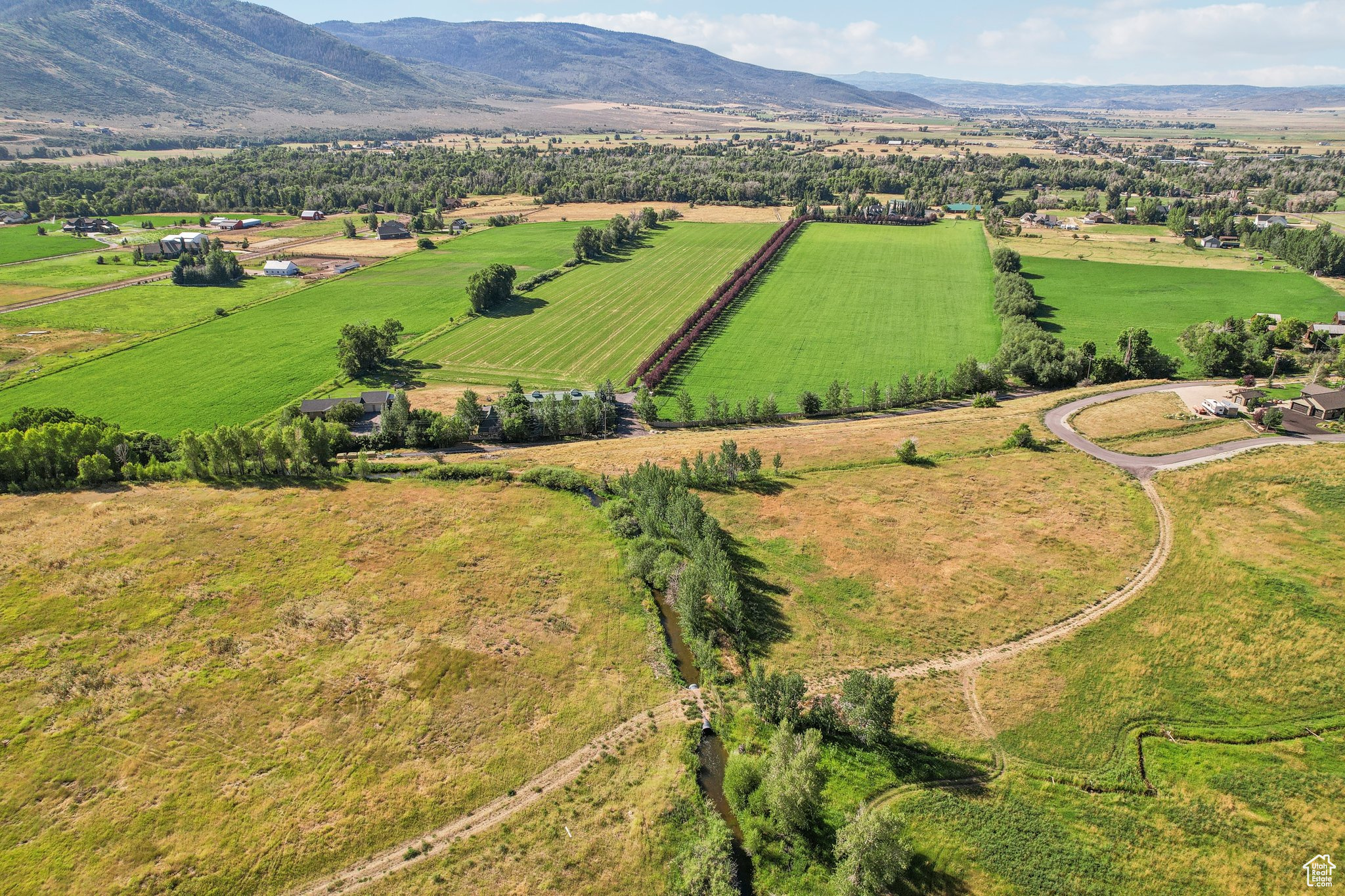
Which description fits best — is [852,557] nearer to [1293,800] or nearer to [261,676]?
[1293,800]

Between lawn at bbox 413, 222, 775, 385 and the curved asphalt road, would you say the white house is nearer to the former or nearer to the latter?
lawn at bbox 413, 222, 775, 385

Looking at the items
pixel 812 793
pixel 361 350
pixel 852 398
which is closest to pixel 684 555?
pixel 812 793

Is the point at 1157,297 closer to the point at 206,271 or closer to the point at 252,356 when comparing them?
the point at 252,356

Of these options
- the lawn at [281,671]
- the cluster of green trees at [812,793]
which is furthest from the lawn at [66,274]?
the cluster of green trees at [812,793]

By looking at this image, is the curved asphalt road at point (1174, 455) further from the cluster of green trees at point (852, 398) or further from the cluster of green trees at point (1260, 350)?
the cluster of green trees at point (1260, 350)

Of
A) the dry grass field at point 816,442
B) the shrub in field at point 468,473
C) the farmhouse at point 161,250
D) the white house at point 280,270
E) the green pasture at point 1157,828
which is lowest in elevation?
the green pasture at point 1157,828

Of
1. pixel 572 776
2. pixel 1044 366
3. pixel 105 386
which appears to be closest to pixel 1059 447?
pixel 1044 366
